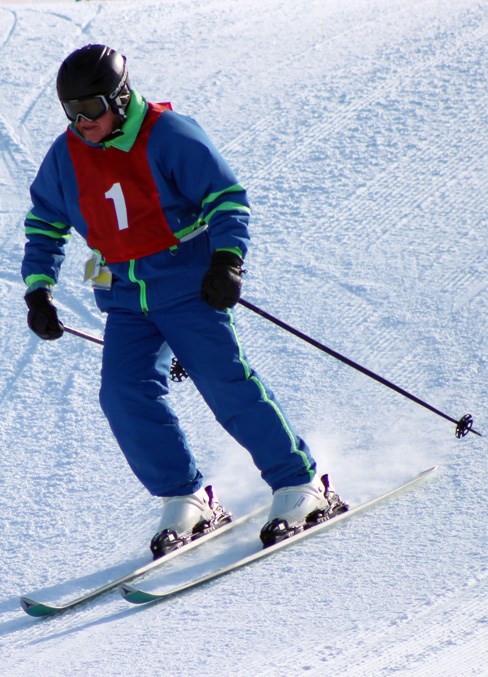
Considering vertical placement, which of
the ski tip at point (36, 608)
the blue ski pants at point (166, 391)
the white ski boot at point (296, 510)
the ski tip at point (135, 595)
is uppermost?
the blue ski pants at point (166, 391)

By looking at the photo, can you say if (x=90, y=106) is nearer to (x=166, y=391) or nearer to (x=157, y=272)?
(x=157, y=272)

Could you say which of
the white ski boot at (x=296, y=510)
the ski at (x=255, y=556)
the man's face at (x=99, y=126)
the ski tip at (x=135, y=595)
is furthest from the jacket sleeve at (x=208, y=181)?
the ski tip at (x=135, y=595)

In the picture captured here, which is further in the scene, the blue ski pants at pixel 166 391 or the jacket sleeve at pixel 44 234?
the jacket sleeve at pixel 44 234

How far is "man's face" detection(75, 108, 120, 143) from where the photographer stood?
360 centimetres

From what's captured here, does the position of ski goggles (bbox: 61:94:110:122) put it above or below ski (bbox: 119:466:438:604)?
above

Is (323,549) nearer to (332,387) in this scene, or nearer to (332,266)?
(332,387)

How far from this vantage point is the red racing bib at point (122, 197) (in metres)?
3.65

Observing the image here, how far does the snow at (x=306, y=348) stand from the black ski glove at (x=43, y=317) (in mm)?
718

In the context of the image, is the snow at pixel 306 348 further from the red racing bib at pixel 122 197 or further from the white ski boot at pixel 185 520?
the red racing bib at pixel 122 197

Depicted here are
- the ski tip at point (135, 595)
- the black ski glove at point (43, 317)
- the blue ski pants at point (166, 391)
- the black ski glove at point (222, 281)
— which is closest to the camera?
the ski tip at point (135, 595)

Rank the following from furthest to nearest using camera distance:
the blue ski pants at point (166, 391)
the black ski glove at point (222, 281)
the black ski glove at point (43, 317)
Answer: the black ski glove at point (43, 317)
the blue ski pants at point (166, 391)
the black ski glove at point (222, 281)

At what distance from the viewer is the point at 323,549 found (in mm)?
3709

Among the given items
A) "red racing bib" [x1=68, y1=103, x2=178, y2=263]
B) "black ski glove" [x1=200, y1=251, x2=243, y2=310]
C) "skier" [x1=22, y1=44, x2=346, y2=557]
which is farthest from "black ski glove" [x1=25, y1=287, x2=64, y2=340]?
"black ski glove" [x1=200, y1=251, x2=243, y2=310]

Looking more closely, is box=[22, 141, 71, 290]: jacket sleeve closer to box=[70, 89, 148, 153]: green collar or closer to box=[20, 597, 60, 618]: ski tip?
box=[70, 89, 148, 153]: green collar
